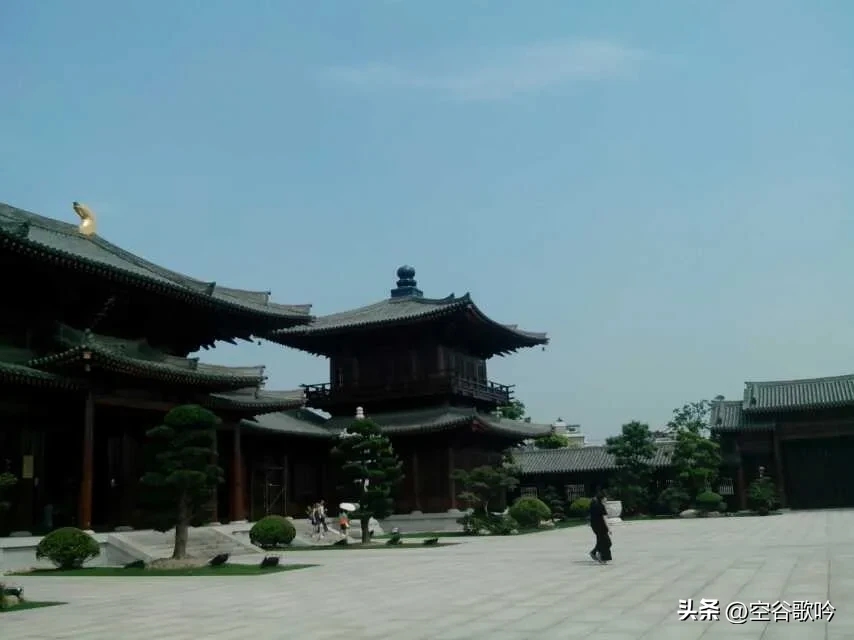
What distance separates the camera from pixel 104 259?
3134cm

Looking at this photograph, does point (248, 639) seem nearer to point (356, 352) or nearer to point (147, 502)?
point (147, 502)

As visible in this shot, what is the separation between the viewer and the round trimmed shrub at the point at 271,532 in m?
30.2

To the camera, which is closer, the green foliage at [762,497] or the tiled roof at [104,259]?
the tiled roof at [104,259]

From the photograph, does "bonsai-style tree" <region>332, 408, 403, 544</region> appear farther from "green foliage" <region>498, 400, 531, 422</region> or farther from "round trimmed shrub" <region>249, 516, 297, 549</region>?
"green foliage" <region>498, 400, 531, 422</region>

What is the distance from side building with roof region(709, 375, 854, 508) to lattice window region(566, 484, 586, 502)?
31.6ft

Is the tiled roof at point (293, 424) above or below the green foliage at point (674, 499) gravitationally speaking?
above

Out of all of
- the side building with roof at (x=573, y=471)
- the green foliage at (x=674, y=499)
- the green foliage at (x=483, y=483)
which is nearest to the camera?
the green foliage at (x=483, y=483)

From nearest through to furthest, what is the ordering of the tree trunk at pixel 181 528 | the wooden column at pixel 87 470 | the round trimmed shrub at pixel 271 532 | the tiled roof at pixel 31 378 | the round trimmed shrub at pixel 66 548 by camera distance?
1. the round trimmed shrub at pixel 66 548
2. the tree trunk at pixel 181 528
3. the tiled roof at pixel 31 378
4. the wooden column at pixel 87 470
5. the round trimmed shrub at pixel 271 532

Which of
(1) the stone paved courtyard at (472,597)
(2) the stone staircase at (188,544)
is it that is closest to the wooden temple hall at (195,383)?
(2) the stone staircase at (188,544)

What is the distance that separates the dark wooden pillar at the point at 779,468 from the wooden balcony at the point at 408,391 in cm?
1814

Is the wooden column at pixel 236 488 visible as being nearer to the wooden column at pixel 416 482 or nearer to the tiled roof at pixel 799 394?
the wooden column at pixel 416 482

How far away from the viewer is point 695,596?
14.0m

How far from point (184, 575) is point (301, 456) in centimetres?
2234

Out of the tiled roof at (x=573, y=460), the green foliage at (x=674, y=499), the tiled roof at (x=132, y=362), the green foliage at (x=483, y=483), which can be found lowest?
the green foliage at (x=674, y=499)
